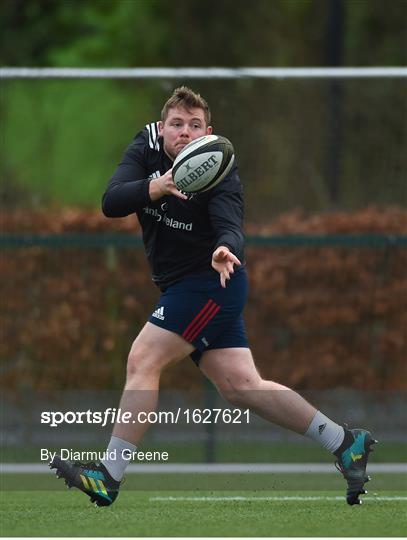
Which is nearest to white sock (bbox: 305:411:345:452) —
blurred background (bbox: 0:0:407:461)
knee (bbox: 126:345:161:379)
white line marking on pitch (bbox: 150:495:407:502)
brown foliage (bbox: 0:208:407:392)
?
white line marking on pitch (bbox: 150:495:407:502)

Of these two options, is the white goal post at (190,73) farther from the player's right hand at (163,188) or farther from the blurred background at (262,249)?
the player's right hand at (163,188)

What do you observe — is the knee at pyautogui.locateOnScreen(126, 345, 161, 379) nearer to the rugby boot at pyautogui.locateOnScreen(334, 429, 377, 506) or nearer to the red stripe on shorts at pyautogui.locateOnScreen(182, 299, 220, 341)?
the red stripe on shorts at pyautogui.locateOnScreen(182, 299, 220, 341)

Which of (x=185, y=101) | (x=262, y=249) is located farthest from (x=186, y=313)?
(x=262, y=249)

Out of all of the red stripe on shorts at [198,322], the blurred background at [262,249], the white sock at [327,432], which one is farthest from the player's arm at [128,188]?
the blurred background at [262,249]

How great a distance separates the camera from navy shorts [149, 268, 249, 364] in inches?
293

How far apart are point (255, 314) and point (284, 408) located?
14.3ft

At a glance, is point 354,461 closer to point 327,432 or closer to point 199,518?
point 327,432

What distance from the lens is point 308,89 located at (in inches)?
477

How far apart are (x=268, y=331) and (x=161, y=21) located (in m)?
9.06

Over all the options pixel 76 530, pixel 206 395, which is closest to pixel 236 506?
pixel 76 530

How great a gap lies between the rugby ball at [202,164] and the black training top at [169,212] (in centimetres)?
20

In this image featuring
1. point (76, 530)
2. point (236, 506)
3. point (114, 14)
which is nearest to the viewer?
point (76, 530)

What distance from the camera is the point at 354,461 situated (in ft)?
24.7

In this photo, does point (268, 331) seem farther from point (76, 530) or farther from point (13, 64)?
point (13, 64)
